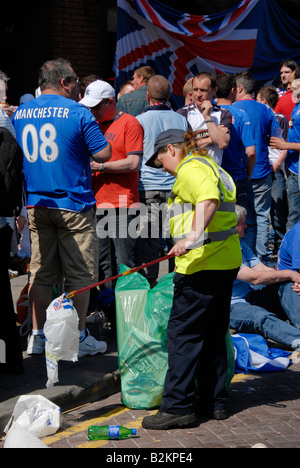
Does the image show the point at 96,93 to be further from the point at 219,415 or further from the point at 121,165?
the point at 219,415

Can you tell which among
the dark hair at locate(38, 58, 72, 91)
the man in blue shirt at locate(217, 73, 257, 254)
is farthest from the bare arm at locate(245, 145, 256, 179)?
the dark hair at locate(38, 58, 72, 91)

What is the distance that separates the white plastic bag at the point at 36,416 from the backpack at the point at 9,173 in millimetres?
1257

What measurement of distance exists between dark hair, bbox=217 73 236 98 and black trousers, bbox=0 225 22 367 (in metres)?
3.43

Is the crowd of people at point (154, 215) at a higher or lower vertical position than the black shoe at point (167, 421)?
higher

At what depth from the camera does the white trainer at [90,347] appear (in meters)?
5.72

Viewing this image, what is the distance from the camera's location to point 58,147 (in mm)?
Result: 5414

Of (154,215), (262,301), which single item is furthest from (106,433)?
(154,215)

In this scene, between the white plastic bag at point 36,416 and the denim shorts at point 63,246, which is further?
the denim shorts at point 63,246

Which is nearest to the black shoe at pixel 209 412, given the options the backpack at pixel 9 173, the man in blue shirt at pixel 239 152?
the backpack at pixel 9 173

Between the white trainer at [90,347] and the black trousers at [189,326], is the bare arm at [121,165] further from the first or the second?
the black trousers at [189,326]

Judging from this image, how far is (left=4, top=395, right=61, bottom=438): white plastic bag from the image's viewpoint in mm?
4398

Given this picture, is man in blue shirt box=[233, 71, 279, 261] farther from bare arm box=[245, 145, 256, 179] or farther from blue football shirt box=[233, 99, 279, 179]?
bare arm box=[245, 145, 256, 179]
